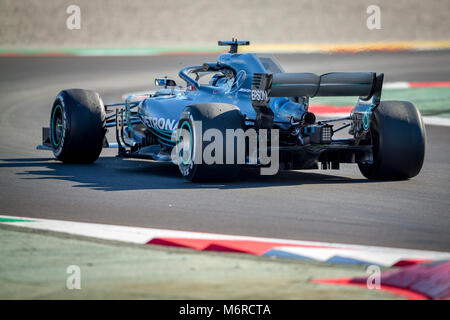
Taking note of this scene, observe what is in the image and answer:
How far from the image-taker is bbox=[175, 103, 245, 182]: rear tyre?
9938 millimetres

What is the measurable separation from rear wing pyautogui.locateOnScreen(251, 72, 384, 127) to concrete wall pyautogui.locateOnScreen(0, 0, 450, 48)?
38492 millimetres

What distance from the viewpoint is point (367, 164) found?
35.7 ft

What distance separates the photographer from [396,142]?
1043 centimetres

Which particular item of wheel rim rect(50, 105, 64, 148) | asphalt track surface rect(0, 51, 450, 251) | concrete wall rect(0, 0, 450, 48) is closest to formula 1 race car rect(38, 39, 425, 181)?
asphalt track surface rect(0, 51, 450, 251)

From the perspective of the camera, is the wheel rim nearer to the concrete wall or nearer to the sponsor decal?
the sponsor decal

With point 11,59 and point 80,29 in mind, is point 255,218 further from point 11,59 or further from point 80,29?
point 80,29

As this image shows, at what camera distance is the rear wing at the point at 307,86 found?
992 cm

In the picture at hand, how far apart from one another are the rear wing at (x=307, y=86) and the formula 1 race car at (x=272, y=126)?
1 cm

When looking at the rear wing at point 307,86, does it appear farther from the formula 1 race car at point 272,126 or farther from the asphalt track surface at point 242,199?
the asphalt track surface at point 242,199

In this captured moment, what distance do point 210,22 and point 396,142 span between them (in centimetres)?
4611

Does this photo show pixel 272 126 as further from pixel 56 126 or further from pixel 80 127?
pixel 56 126
